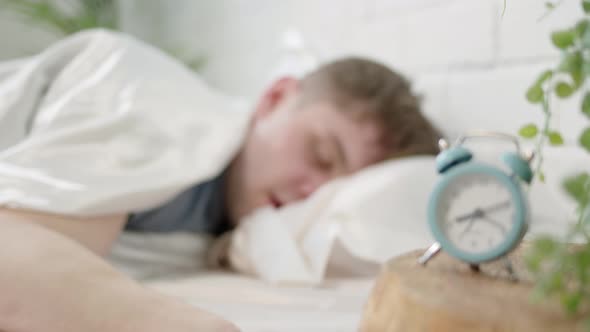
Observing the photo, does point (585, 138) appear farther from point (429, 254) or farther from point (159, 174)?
point (159, 174)

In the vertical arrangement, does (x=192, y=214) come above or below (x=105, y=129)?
below

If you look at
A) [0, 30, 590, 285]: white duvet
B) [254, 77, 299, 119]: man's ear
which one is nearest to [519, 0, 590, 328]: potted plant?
[0, 30, 590, 285]: white duvet

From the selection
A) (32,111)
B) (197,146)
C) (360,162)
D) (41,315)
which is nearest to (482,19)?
(360,162)

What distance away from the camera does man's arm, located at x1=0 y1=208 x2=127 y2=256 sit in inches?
30.3

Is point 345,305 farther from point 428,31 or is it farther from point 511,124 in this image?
point 428,31

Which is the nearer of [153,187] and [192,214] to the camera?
[153,187]

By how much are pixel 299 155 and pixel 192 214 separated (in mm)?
231

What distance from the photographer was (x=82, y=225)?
2.72ft

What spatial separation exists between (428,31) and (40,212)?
92cm

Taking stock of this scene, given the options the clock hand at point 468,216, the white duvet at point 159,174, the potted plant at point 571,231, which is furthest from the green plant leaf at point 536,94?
the white duvet at point 159,174

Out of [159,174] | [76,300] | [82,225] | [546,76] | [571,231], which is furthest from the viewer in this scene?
[159,174]

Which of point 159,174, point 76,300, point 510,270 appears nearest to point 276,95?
point 159,174

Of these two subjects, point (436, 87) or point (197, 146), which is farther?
point (436, 87)

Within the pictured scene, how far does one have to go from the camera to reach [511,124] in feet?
3.34
